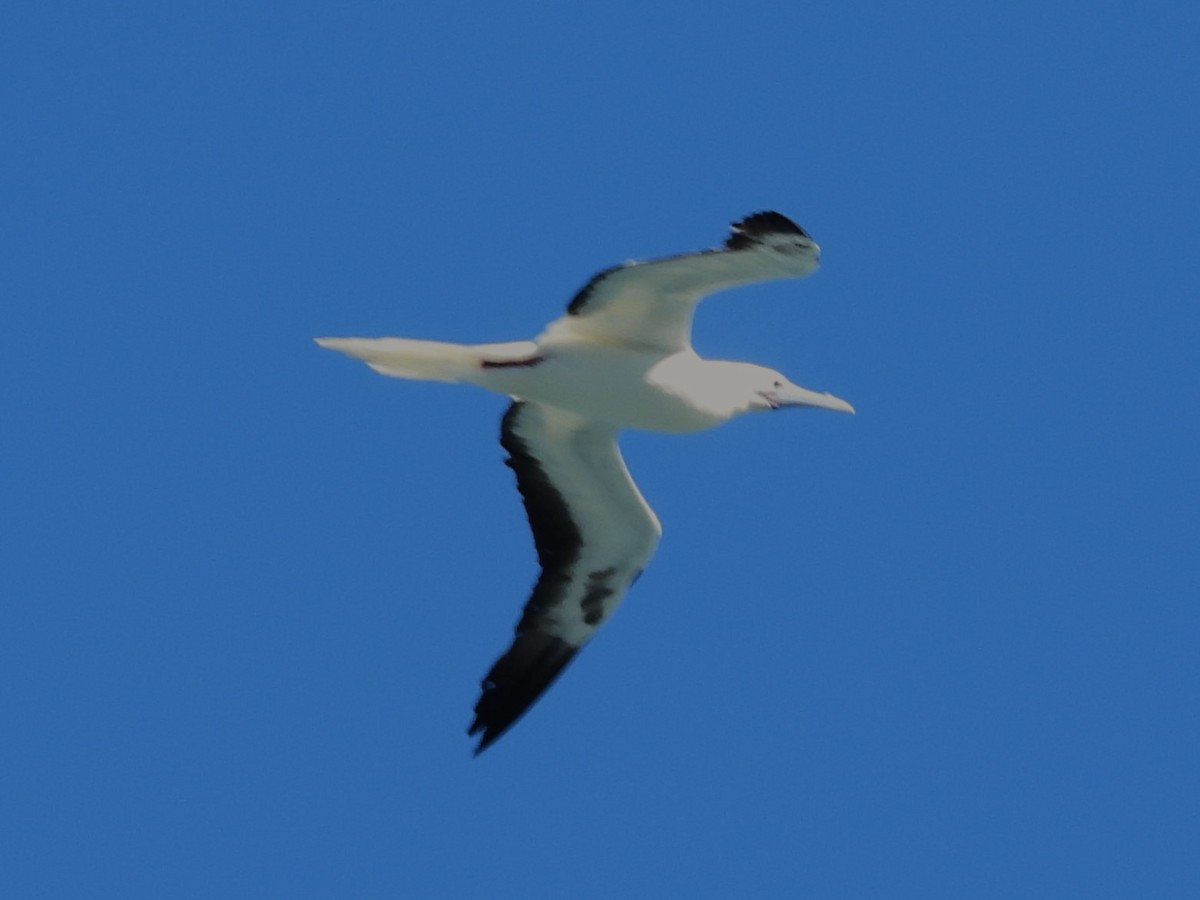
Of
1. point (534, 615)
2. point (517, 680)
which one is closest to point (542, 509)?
point (534, 615)

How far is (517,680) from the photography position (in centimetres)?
1434

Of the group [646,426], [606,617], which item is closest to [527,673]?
[606,617]

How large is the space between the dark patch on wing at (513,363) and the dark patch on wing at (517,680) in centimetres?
205

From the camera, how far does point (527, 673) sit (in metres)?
14.4

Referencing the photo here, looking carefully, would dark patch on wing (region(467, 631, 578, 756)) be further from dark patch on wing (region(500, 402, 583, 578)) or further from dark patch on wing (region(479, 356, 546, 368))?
dark patch on wing (region(479, 356, 546, 368))

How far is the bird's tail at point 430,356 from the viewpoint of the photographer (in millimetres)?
12945

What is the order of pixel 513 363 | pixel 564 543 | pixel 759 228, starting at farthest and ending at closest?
pixel 564 543 < pixel 513 363 < pixel 759 228

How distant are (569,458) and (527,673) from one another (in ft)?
4.37

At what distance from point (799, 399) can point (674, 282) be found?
1.63 m

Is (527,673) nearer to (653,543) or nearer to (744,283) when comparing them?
(653,543)

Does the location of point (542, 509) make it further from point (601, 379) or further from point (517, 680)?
point (601, 379)

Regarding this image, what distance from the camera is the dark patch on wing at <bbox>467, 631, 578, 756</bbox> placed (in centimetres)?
1424

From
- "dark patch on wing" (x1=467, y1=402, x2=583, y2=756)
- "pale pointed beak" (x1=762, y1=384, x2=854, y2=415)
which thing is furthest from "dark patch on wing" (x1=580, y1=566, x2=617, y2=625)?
"pale pointed beak" (x1=762, y1=384, x2=854, y2=415)

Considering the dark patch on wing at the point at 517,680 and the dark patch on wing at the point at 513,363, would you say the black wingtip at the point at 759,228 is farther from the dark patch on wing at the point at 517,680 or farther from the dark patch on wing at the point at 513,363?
the dark patch on wing at the point at 517,680
